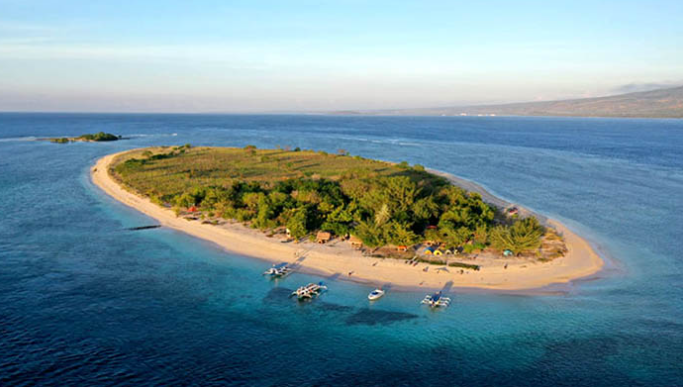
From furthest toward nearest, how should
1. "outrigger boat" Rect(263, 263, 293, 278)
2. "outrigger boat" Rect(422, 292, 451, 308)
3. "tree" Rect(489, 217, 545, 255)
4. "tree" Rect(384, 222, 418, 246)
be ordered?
1. "tree" Rect(384, 222, 418, 246)
2. "tree" Rect(489, 217, 545, 255)
3. "outrigger boat" Rect(263, 263, 293, 278)
4. "outrigger boat" Rect(422, 292, 451, 308)

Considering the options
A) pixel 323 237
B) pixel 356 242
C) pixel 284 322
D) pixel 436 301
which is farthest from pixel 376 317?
pixel 323 237

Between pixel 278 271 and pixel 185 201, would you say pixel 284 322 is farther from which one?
pixel 185 201

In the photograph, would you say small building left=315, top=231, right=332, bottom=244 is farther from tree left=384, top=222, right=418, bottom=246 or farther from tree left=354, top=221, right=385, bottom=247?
tree left=384, top=222, right=418, bottom=246

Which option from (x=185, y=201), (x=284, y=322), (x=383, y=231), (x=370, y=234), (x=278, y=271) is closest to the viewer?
(x=284, y=322)

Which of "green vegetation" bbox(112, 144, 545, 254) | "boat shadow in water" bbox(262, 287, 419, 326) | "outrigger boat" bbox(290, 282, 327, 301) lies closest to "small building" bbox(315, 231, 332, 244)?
"green vegetation" bbox(112, 144, 545, 254)

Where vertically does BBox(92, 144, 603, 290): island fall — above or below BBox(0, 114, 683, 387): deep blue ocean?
above

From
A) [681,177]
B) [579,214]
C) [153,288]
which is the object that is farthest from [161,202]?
[681,177]
